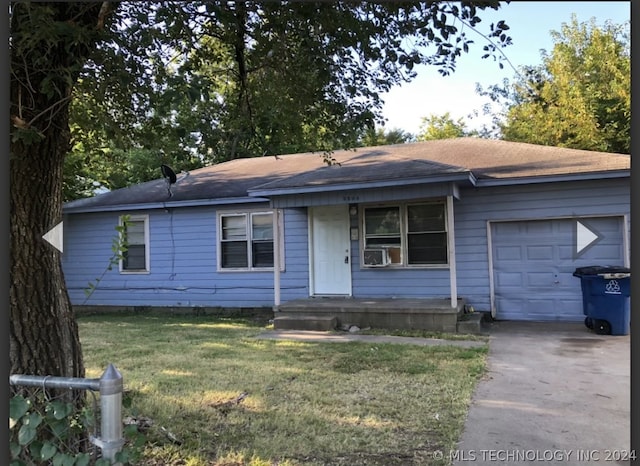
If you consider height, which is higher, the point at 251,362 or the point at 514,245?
the point at 514,245

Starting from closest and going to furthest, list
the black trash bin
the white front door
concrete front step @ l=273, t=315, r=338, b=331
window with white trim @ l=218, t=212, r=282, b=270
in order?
the black trash bin → concrete front step @ l=273, t=315, r=338, b=331 → the white front door → window with white trim @ l=218, t=212, r=282, b=270

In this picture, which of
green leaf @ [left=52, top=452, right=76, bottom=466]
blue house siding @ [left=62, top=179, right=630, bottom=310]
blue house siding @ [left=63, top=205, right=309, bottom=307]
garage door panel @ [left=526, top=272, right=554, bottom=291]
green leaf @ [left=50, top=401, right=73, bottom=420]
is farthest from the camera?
blue house siding @ [left=63, top=205, right=309, bottom=307]

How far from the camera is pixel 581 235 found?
891 centimetres

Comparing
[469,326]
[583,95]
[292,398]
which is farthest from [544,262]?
[583,95]

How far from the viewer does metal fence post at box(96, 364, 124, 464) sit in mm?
2014

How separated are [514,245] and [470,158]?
2.34 meters

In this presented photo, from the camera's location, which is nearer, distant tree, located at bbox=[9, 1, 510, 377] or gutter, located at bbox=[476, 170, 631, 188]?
distant tree, located at bbox=[9, 1, 510, 377]

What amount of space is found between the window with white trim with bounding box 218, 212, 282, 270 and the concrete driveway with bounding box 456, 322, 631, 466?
18.8ft

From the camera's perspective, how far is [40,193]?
293cm

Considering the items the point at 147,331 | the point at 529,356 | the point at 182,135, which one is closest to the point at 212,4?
the point at 182,135

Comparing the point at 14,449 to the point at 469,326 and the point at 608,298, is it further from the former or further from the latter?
the point at 608,298

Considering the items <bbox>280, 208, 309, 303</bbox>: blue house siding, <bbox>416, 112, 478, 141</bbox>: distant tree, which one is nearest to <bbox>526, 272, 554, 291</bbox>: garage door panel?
<bbox>280, 208, 309, 303</bbox>: blue house siding

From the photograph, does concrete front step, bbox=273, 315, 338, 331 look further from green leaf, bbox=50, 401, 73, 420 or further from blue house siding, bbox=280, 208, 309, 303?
green leaf, bbox=50, 401, 73, 420

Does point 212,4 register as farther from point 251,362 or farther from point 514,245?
point 514,245
